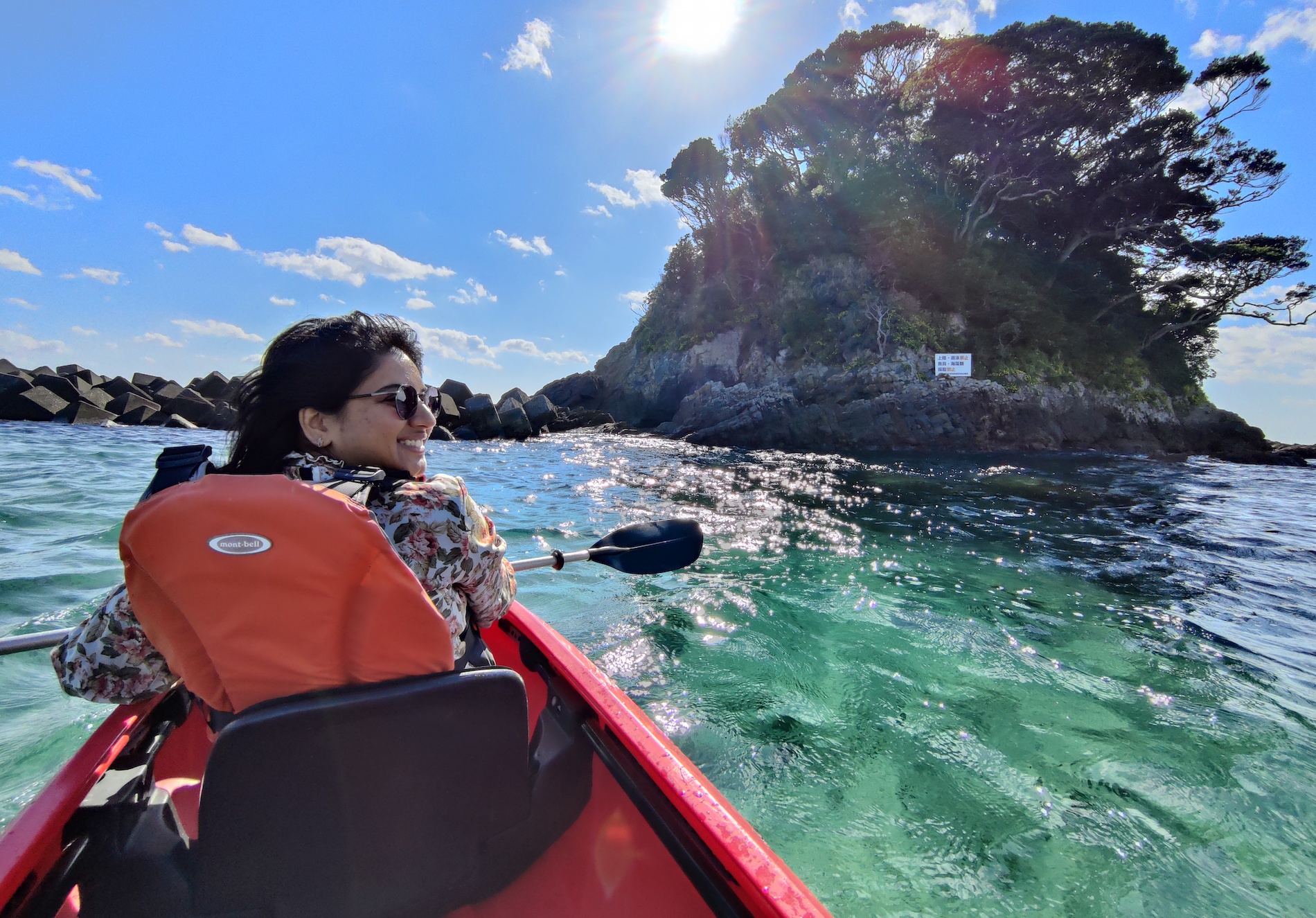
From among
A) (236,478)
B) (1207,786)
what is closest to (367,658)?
(236,478)

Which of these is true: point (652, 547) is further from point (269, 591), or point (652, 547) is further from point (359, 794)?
point (269, 591)

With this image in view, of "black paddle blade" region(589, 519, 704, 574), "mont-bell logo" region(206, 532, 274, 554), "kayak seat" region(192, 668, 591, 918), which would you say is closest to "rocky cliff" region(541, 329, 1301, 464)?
"black paddle blade" region(589, 519, 704, 574)

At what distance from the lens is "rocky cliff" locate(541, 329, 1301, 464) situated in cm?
2066

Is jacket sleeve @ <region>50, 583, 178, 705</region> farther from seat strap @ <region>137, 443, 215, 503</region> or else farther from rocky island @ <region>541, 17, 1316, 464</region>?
rocky island @ <region>541, 17, 1316, 464</region>

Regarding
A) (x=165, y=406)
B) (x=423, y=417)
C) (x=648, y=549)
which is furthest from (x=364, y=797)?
(x=165, y=406)

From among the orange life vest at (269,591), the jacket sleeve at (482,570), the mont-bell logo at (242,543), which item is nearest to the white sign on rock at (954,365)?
the jacket sleeve at (482,570)

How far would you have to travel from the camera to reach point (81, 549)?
5.51m

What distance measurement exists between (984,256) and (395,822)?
31702 mm

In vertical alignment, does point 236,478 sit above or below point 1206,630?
above

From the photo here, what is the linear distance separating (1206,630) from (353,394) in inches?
237

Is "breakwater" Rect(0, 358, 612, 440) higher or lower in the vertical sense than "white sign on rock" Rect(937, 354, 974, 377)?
lower

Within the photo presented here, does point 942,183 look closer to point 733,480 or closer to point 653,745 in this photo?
point 733,480

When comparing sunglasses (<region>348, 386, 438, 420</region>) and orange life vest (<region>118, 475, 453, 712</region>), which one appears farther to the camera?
sunglasses (<region>348, 386, 438, 420</region>)

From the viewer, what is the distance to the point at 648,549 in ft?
9.93
